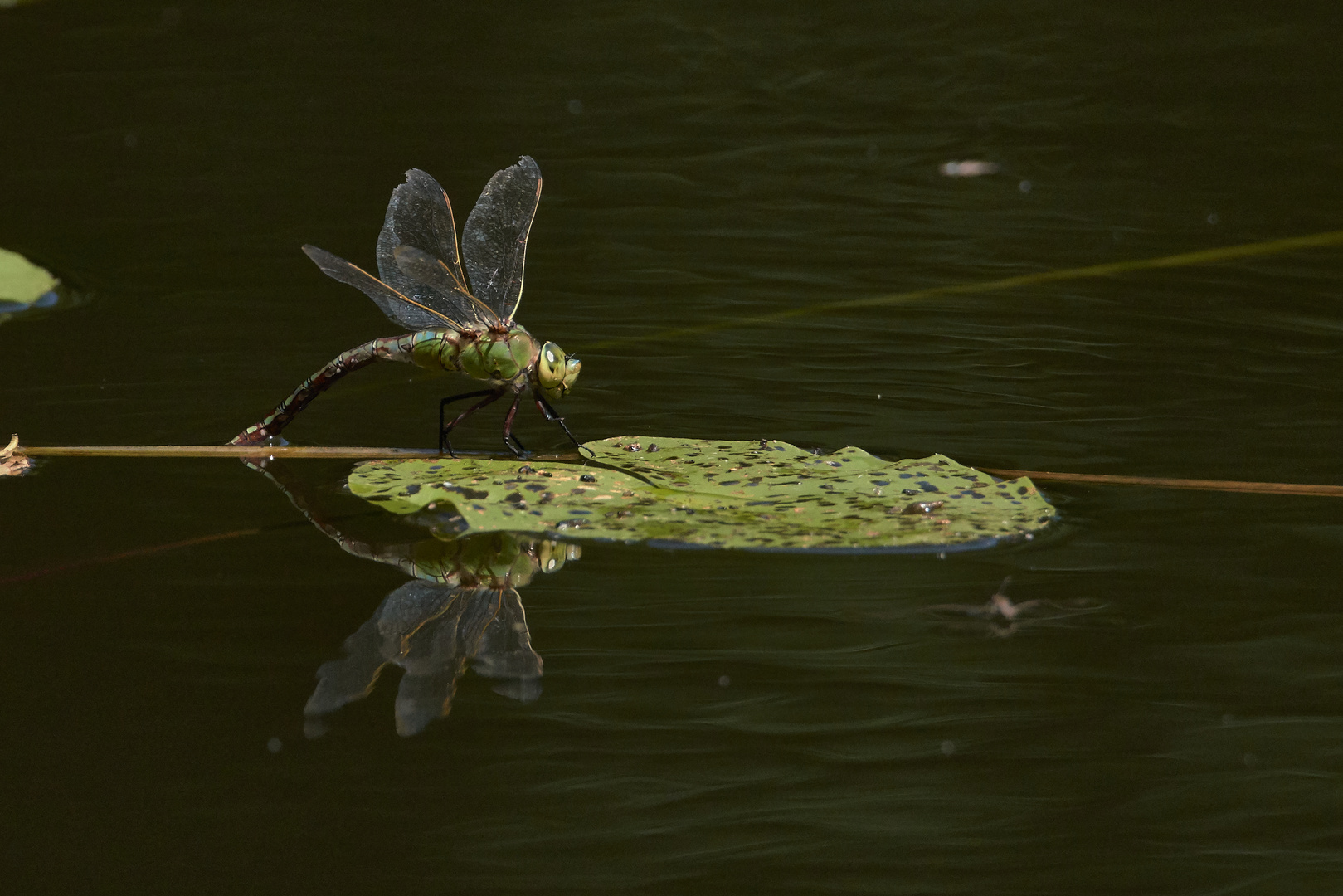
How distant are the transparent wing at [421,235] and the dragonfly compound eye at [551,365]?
0.87 feet

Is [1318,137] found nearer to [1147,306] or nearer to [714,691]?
[1147,306]

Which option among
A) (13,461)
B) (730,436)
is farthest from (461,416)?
(13,461)

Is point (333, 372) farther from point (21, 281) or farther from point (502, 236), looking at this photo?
point (21, 281)

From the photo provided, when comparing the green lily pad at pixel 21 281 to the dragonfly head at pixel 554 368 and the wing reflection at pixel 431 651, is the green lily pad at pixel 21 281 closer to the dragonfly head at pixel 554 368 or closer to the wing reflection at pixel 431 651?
the dragonfly head at pixel 554 368

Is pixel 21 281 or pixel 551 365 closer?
pixel 551 365

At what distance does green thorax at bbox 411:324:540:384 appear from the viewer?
10.5 feet

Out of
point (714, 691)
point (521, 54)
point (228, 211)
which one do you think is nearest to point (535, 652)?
point (714, 691)

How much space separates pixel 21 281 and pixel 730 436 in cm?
268

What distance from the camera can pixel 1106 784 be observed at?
76.5 inches

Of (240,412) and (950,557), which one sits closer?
(950,557)

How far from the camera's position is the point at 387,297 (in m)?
3.45

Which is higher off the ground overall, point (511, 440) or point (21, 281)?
point (21, 281)

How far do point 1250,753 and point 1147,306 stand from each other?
2568 millimetres

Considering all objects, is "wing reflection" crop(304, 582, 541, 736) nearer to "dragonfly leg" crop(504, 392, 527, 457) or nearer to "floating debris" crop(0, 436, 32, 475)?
"dragonfly leg" crop(504, 392, 527, 457)
